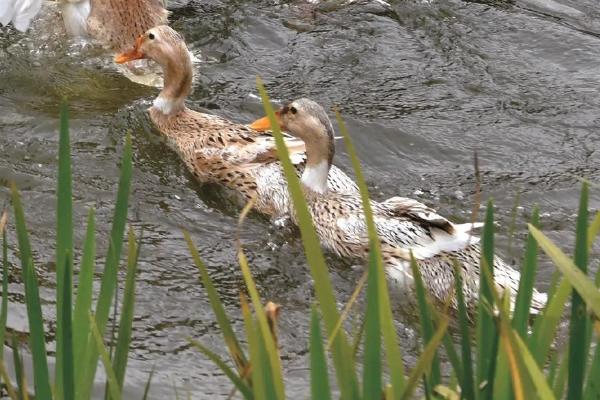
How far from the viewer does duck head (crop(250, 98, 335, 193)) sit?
18.6 feet

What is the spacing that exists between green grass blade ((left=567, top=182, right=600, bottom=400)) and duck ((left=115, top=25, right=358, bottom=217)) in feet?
12.1

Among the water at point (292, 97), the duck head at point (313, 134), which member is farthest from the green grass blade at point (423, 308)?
the duck head at point (313, 134)

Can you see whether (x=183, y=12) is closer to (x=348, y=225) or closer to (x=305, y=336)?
(x=348, y=225)

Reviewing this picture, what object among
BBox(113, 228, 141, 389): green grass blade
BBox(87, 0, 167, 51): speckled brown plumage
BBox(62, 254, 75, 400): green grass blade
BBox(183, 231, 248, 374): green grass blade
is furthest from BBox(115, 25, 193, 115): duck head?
BBox(62, 254, 75, 400): green grass blade

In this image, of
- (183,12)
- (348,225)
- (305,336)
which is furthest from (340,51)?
(305,336)

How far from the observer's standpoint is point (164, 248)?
5.19 metres

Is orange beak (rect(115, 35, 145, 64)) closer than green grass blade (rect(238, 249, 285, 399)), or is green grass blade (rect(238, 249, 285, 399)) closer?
green grass blade (rect(238, 249, 285, 399))

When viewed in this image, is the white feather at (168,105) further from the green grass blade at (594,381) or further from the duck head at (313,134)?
the green grass blade at (594,381)

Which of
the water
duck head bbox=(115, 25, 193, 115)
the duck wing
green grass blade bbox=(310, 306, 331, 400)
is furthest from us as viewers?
duck head bbox=(115, 25, 193, 115)

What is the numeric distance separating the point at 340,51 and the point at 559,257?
5.43 meters

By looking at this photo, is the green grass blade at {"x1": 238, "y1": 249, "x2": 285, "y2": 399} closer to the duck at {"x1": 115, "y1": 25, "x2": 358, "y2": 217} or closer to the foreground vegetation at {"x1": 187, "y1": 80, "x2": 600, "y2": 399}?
the foreground vegetation at {"x1": 187, "y1": 80, "x2": 600, "y2": 399}

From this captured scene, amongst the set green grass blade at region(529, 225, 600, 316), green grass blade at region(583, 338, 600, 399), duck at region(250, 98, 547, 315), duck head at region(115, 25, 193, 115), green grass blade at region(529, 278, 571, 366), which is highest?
green grass blade at region(529, 225, 600, 316)

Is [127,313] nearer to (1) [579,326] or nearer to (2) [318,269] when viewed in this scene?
(2) [318,269]

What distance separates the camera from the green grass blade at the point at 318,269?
209cm
